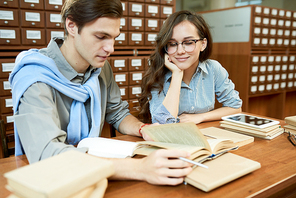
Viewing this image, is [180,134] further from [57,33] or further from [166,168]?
[57,33]

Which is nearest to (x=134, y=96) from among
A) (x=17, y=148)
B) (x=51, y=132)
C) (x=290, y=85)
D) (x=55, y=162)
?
(x=17, y=148)

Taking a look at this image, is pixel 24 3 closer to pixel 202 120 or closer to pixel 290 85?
pixel 202 120

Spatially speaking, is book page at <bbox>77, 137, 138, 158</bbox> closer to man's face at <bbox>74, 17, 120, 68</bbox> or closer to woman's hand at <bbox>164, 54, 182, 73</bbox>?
man's face at <bbox>74, 17, 120, 68</bbox>

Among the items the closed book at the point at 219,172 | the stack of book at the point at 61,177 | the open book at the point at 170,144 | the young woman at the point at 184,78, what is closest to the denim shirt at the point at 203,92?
the young woman at the point at 184,78

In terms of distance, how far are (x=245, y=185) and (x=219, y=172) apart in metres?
0.08

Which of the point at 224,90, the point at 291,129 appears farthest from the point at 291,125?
the point at 224,90

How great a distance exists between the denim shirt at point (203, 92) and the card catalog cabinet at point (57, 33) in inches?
10.1

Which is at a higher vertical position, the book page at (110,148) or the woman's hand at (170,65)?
the woman's hand at (170,65)

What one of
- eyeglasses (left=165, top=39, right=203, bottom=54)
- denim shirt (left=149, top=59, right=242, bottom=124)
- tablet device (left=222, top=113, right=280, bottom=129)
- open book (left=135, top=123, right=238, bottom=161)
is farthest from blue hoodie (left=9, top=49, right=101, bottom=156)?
tablet device (left=222, top=113, right=280, bottom=129)

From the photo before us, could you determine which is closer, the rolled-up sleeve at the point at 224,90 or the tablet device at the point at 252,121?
the tablet device at the point at 252,121

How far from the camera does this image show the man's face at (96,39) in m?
1.02

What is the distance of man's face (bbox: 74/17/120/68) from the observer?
3.34 feet

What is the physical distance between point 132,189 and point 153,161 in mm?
98

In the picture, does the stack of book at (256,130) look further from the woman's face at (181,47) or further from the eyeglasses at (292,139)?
the woman's face at (181,47)
